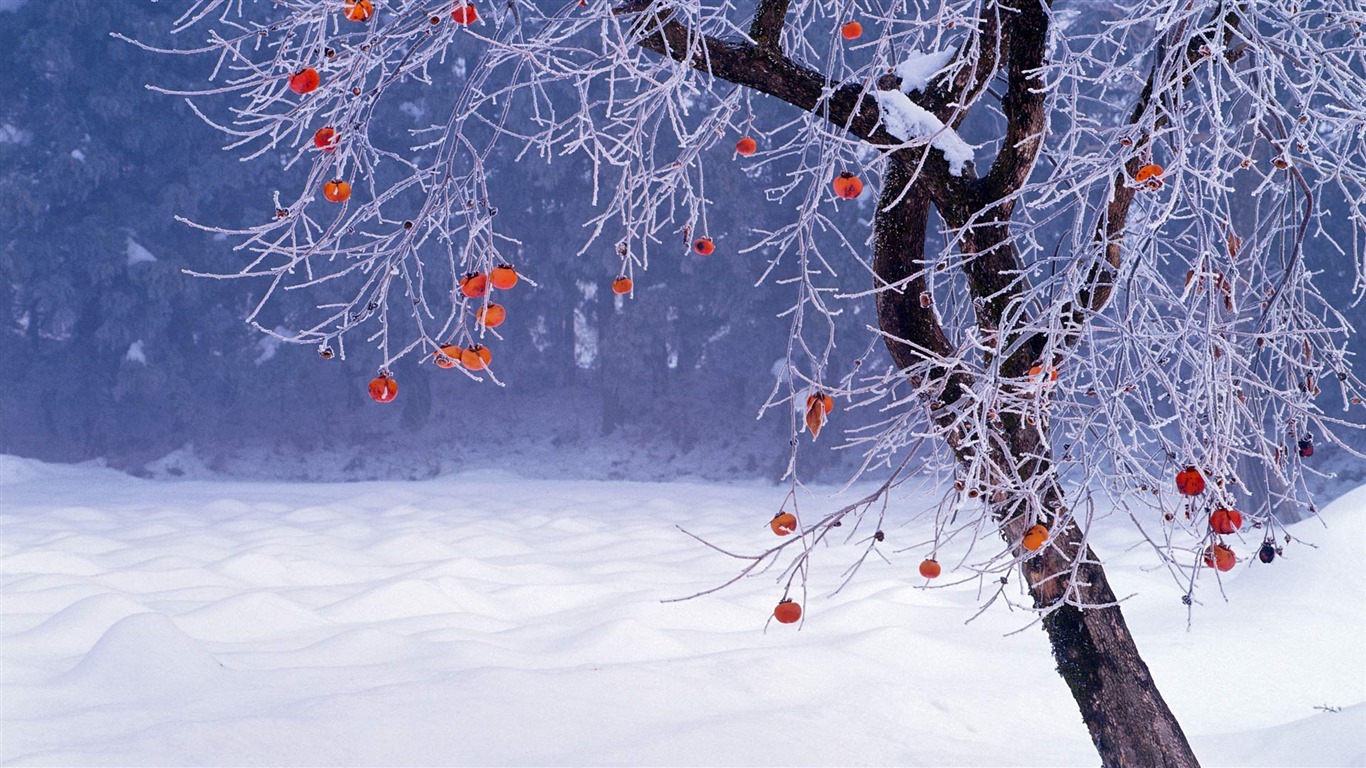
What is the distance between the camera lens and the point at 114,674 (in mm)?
4145

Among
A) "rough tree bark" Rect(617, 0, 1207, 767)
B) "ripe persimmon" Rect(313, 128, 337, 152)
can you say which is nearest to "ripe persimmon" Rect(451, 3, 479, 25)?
"ripe persimmon" Rect(313, 128, 337, 152)

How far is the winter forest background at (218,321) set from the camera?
1423 cm

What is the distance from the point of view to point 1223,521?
6.38ft

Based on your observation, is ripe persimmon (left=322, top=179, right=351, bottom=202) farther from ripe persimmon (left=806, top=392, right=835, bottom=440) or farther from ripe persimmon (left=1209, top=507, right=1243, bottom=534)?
ripe persimmon (left=1209, top=507, right=1243, bottom=534)

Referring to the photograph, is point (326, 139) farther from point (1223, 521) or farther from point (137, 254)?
point (137, 254)

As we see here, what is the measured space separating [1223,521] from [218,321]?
1506cm

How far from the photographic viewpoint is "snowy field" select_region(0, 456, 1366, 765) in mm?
3564

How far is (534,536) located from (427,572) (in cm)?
207

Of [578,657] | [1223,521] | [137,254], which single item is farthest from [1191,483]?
[137,254]

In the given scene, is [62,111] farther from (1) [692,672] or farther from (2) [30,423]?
(1) [692,672]

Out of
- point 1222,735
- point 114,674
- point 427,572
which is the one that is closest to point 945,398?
point 1222,735

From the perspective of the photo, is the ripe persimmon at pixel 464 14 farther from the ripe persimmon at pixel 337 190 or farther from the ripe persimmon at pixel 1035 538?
the ripe persimmon at pixel 1035 538

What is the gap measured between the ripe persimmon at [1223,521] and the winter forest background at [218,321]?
11554 millimetres

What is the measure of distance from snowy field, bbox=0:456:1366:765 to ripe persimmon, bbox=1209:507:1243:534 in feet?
1.80
